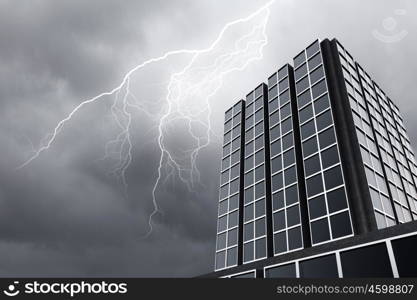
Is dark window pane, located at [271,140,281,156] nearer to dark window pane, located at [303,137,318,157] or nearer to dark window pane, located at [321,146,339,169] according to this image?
dark window pane, located at [303,137,318,157]

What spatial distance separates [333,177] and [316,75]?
12.5m

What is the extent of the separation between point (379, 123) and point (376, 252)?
2257cm

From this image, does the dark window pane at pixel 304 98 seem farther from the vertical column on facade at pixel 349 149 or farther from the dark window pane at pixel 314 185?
the dark window pane at pixel 314 185

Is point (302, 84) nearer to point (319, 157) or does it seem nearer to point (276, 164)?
point (276, 164)

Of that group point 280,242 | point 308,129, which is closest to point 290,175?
point 308,129

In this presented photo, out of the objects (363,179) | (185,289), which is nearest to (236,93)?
(363,179)

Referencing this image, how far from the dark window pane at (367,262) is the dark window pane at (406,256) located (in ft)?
1.78

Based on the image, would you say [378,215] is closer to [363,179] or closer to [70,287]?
[363,179]

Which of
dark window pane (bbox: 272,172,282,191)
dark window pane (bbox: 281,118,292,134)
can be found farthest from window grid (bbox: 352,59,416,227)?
dark window pane (bbox: 272,172,282,191)

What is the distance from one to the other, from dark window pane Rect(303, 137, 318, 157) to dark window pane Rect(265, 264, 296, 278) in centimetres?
1169

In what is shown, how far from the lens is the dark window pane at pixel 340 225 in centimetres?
2466

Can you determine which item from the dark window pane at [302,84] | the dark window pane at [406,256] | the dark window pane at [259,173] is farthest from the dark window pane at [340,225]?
the dark window pane at [302,84]

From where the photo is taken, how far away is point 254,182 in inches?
1495

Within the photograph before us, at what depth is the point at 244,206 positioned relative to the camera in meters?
37.9
